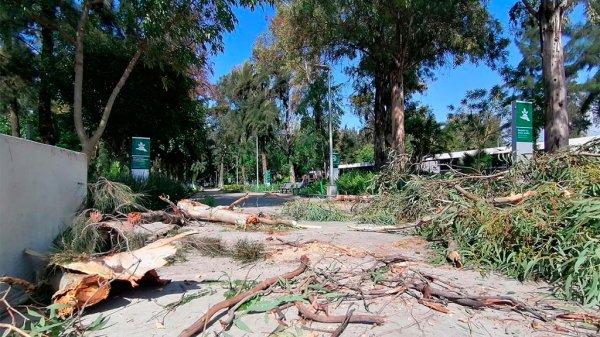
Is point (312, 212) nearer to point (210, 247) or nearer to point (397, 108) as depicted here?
point (210, 247)

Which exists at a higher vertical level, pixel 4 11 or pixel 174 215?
pixel 4 11

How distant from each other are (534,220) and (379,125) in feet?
68.4

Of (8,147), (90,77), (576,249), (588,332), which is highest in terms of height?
(90,77)

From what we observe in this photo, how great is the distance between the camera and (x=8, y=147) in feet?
15.8

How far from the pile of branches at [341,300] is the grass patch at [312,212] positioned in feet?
24.2

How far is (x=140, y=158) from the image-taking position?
1508 cm

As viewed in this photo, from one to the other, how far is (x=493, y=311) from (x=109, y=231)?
5510 millimetres

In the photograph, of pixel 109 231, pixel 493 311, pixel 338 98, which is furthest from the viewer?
pixel 338 98

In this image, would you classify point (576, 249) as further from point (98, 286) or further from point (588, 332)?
point (98, 286)

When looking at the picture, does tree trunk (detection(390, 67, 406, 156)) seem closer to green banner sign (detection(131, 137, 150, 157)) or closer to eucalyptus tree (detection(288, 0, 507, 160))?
eucalyptus tree (detection(288, 0, 507, 160))

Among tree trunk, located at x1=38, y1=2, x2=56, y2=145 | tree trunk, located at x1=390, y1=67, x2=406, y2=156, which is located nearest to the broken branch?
tree trunk, located at x1=38, y1=2, x2=56, y2=145

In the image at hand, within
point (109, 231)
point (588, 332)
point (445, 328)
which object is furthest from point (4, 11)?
point (588, 332)

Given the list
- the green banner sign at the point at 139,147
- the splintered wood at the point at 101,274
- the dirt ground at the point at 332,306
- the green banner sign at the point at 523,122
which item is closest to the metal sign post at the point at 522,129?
the green banner sign at the point at 523,122

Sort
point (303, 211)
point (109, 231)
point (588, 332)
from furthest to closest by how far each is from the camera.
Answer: point (303, 211), point (109, 231), point (588, 332)
